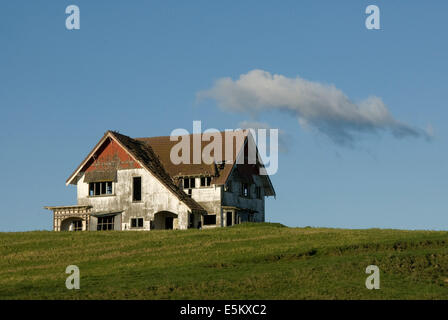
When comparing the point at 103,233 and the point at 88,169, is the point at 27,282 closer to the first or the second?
the point at 103,233

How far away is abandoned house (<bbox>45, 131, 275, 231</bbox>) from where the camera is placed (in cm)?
6819

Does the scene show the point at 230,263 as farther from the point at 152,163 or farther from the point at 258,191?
the point at 258,191

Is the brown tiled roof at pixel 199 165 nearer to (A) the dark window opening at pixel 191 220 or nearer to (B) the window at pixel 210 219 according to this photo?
(B) the window at pixel 210 219

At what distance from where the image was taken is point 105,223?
69.9 metres

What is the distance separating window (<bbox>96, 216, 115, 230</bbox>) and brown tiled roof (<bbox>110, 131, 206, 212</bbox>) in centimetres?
615

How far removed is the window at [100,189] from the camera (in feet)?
232

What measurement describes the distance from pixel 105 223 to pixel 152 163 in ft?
24.2

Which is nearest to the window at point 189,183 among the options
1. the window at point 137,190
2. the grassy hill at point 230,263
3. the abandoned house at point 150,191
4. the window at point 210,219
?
the abandoned house at point 150,191

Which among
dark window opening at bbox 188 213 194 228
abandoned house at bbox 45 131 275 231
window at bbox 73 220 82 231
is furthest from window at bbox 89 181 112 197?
dark window opening at bbox 188 213 194 228

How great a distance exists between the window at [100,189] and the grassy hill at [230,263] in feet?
33.8

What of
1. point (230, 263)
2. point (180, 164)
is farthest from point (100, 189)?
point (230, 263)

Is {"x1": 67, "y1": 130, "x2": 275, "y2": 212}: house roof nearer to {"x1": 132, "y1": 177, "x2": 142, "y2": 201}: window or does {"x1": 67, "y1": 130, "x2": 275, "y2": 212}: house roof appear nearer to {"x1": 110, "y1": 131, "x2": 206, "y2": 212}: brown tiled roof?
{"x1": 110, "y1": 131, "x2": 206, "y2": 212}: brown tiled roof

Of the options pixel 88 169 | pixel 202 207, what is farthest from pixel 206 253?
pixel 88 169
